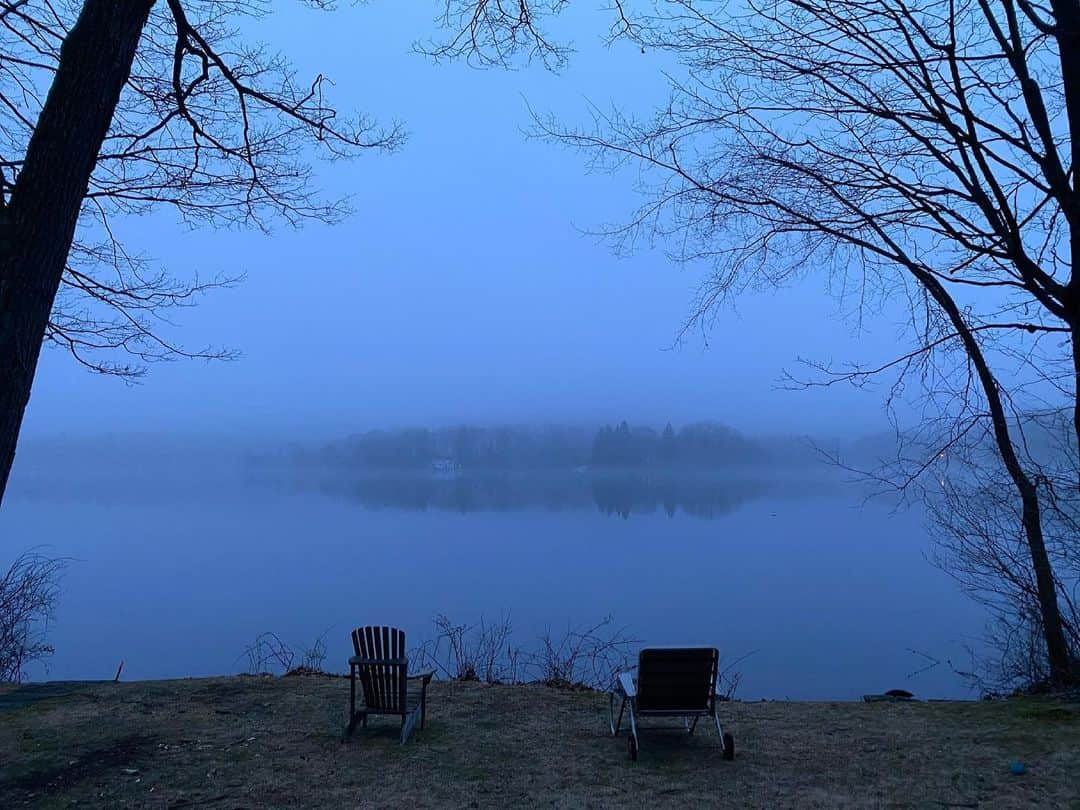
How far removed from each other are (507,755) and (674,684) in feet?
3.48

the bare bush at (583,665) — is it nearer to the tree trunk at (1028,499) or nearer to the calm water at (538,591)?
the calm water at (538,591)

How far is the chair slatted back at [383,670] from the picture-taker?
5180 millimetres

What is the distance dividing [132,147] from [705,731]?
5601 millimetres

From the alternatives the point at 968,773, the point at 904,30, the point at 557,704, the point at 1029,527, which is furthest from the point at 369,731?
the point at 904,30

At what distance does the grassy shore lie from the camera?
4113 mm

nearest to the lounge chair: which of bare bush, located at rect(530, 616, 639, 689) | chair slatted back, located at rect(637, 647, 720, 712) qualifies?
chair slatted back, located at rect(637, 647, 720, 712)

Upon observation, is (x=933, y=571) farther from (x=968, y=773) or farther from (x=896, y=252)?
(x=968, y=773)

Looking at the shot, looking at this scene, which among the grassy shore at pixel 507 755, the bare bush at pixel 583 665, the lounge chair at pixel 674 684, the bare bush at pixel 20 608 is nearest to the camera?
the grassy shore at pixel 507 755

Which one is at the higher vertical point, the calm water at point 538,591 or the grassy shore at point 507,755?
the grassy shore at point 507,755

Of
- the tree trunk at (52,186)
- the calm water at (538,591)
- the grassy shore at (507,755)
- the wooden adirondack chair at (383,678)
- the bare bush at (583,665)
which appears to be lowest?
the calm water at (538,591)

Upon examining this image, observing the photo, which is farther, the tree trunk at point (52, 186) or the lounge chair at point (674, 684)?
the lounge chair at point (674, 684)

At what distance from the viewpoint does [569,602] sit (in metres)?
17.7

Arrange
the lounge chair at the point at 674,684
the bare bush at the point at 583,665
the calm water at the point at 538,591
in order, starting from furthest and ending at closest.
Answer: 1. the calm water at the point at 538,591
2. the bare bush at the point at 583,665
3. the lounge chair at the point at 674,684

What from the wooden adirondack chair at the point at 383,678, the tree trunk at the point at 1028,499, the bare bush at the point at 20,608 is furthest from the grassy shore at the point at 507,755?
the bare bush at the point at 20,608
